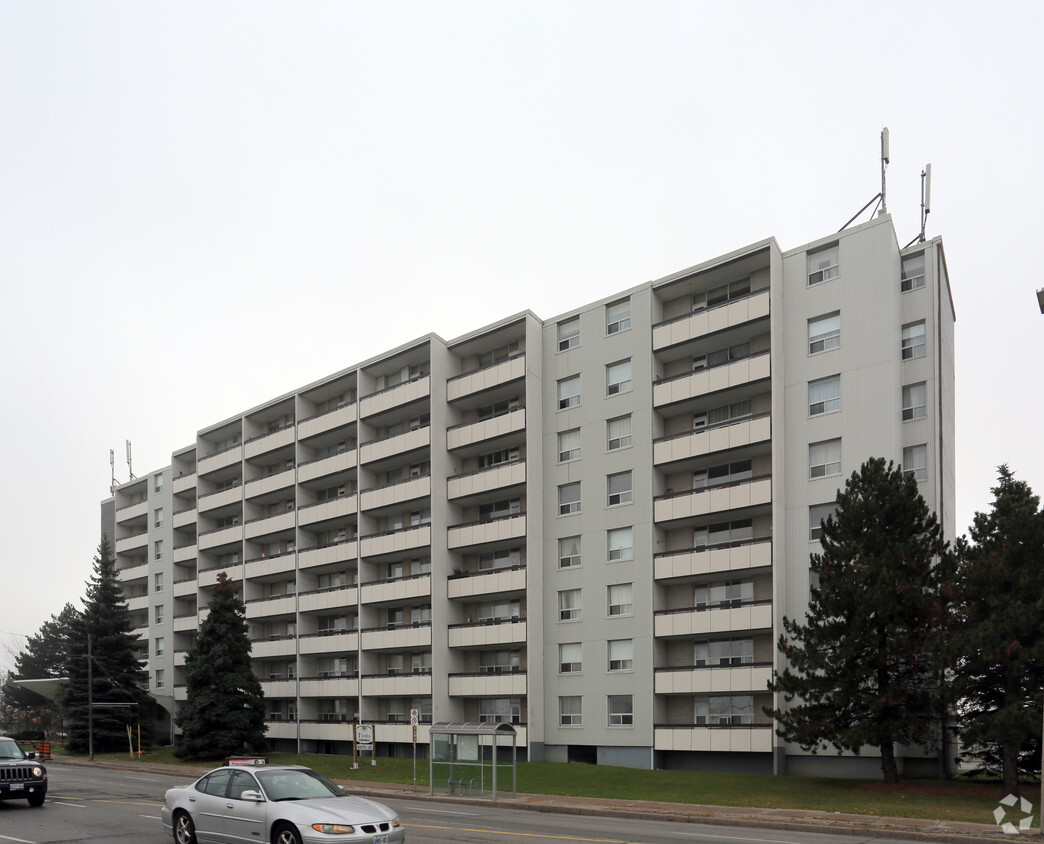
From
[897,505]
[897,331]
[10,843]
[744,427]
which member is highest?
[897,331]

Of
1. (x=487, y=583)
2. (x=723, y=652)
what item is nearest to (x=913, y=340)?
(x=723, y=652)

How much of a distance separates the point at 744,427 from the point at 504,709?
1889cm

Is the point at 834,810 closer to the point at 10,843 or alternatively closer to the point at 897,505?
the point at 897,505

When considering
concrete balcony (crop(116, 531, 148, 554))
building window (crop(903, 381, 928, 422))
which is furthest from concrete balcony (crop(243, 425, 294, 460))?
building window (crop(903, 381, 928, 422))

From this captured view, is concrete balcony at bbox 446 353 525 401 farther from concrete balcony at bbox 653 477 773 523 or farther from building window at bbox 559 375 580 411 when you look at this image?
concrete balcony at bbox 653 477 773 523

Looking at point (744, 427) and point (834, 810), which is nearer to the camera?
point (834, 810)

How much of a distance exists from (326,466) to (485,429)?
1391cm

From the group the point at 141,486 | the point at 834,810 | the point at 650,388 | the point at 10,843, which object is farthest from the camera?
the point at 141,486

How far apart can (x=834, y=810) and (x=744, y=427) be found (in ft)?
58.1

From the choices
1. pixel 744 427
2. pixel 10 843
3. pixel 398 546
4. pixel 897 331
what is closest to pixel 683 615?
pixel 744 427

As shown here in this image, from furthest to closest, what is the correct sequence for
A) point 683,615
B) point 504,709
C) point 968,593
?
point 504,709
point 683,615
point 968,593

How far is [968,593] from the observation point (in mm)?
29797

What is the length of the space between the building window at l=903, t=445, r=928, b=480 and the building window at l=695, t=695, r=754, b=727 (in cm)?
1127

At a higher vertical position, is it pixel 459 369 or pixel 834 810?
pixel 459 369
